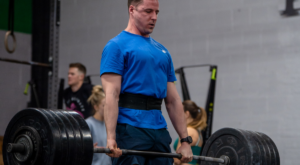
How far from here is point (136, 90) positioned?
1.73 meters

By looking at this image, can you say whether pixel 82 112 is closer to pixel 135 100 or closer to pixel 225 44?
pixel 225 44

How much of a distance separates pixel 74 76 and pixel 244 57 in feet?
7.22

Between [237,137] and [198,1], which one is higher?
[198,1]

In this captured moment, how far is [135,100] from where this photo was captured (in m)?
1.73

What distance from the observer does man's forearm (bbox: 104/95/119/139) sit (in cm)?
164

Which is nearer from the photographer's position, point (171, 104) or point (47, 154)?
point (47, 154)

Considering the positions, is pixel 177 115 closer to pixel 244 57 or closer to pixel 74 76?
pixel 244 57

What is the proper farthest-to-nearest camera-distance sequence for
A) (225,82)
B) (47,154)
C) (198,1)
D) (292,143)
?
1. (198,1)
2. (225,82)
3. (292,143)
4. (47,154)

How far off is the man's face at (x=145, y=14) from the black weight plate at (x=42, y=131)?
2.01ft

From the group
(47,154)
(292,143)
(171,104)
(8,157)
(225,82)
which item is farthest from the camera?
(225,82)

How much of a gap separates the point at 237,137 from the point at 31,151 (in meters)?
1.18

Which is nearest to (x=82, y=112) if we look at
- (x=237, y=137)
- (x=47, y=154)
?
(x=237, y=137)

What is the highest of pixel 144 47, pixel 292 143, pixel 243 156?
pixel 144 47

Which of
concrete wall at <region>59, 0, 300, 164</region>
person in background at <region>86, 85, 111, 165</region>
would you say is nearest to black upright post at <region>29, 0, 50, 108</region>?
concrete wall at <region>59, 0, 300, 164</region>
